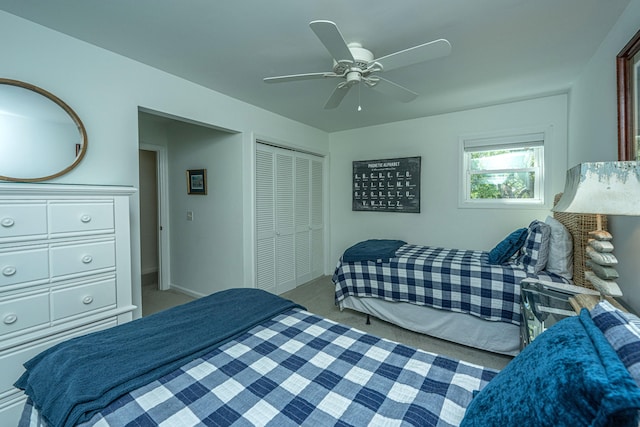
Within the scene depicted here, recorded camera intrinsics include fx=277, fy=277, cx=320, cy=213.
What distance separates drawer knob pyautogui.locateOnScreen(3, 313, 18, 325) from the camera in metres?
1.53

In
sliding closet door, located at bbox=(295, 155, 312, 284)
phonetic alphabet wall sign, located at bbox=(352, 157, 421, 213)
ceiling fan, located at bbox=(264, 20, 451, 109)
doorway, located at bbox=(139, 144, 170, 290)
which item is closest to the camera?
ceiling fan, located at bbox=(264, 20, 451, 109)

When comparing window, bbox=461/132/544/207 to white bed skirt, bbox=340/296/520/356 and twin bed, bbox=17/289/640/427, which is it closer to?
white bed skirt, bbox=340/296/520/356

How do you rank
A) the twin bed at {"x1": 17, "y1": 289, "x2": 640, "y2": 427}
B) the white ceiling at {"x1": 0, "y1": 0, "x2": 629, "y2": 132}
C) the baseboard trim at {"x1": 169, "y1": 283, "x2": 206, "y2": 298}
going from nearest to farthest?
1. the twin bed at {"x1": 17, "y1": 289, "x2": 640, "y2": 427}
2. the white ceiling at {"x1": 0, "y1": 0, "x2": 629, "y2": 132}
3. the baseboard trim at {"x1": 169, "y1": 283, "x2": 206, "y2": 298}

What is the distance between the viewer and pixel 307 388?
1014 mm

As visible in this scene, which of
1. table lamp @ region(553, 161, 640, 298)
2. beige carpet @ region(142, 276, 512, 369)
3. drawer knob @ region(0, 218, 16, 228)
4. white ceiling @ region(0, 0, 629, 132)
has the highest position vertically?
white ceiling @ region(0, 0, 629, 132)

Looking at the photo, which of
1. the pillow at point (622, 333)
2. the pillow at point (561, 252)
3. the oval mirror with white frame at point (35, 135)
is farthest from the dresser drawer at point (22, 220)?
the pillow at point (561, 252)

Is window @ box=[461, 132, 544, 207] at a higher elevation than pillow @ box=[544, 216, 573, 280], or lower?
higher

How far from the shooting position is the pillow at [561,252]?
2252mm

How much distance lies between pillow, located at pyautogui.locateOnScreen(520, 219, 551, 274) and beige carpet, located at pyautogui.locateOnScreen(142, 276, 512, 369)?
0.81m

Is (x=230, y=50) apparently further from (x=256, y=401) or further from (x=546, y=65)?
(x=546, y=65)

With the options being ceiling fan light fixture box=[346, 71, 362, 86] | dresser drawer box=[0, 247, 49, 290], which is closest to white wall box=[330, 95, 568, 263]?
ceiling fan light fixture box=[346, 71, 362, 86]

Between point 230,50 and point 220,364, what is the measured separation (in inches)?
83.3

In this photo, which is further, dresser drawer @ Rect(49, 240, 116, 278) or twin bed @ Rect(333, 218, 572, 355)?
twin bed @ Rect(333, 218, 572, 355)

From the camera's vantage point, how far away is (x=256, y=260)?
11.3 ft
